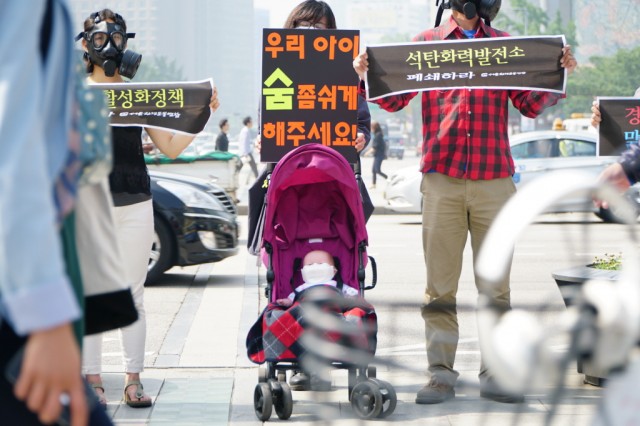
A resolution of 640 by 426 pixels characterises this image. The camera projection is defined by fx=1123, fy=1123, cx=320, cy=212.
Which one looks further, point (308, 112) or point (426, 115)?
point (308, 112)

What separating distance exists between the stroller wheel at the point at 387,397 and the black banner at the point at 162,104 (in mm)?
1855

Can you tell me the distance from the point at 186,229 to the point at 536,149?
962cm

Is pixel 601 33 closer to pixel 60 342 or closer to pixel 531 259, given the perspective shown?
pixel 531 259

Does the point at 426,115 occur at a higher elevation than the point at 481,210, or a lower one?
higher

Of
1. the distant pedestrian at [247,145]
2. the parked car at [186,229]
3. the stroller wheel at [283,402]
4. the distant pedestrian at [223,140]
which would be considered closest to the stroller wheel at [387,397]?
the stroller wheel at [283,402]

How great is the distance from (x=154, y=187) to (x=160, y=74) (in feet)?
432

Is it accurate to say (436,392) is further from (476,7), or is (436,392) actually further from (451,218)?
(476,7)

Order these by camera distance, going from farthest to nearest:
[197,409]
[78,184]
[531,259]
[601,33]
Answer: [601,33] → [531,259] → [197,409] → [78,184]

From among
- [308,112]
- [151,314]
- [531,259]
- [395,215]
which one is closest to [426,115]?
[308,112]

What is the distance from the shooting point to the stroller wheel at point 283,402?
5582mm

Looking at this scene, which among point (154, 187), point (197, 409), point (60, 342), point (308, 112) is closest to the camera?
point (60, 342)

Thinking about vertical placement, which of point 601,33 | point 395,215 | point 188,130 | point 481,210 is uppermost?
point 601,33

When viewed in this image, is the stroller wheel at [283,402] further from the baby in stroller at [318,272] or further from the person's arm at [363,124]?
the person's arm at [363,124]

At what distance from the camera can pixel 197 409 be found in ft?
19.4
